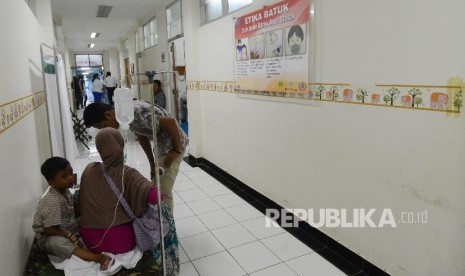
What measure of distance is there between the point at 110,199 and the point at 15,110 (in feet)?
2.96

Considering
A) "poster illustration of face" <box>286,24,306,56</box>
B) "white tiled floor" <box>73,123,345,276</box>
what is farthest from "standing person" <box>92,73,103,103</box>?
"poster illustration of face" <box>286,24,306,56</box>

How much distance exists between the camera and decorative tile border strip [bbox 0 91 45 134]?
1.66 m

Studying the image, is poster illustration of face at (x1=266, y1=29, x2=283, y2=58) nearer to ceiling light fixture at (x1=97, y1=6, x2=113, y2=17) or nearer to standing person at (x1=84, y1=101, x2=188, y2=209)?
standing person at (x1=84, y1=101, x2=188, y2=209)

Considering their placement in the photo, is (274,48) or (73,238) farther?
(274,48)

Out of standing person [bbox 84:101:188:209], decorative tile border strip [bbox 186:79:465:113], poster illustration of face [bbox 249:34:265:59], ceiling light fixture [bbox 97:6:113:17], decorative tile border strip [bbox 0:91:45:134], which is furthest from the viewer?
ceiling light fixture [bbox 97:6:113:17]

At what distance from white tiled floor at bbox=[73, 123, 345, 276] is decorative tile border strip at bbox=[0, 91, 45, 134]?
56.1 inches

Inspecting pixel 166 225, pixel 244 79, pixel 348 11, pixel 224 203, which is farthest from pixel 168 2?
pixel 166 225

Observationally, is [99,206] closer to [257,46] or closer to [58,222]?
[58,222]

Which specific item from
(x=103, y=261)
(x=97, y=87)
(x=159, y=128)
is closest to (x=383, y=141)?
(x=159, y=128)

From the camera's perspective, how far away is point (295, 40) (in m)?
2.51

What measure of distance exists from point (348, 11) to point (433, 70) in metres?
0.70

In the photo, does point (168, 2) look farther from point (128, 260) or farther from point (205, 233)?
point (128, 260)

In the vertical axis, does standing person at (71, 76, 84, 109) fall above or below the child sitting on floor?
above

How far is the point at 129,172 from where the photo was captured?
1741 millimetres
